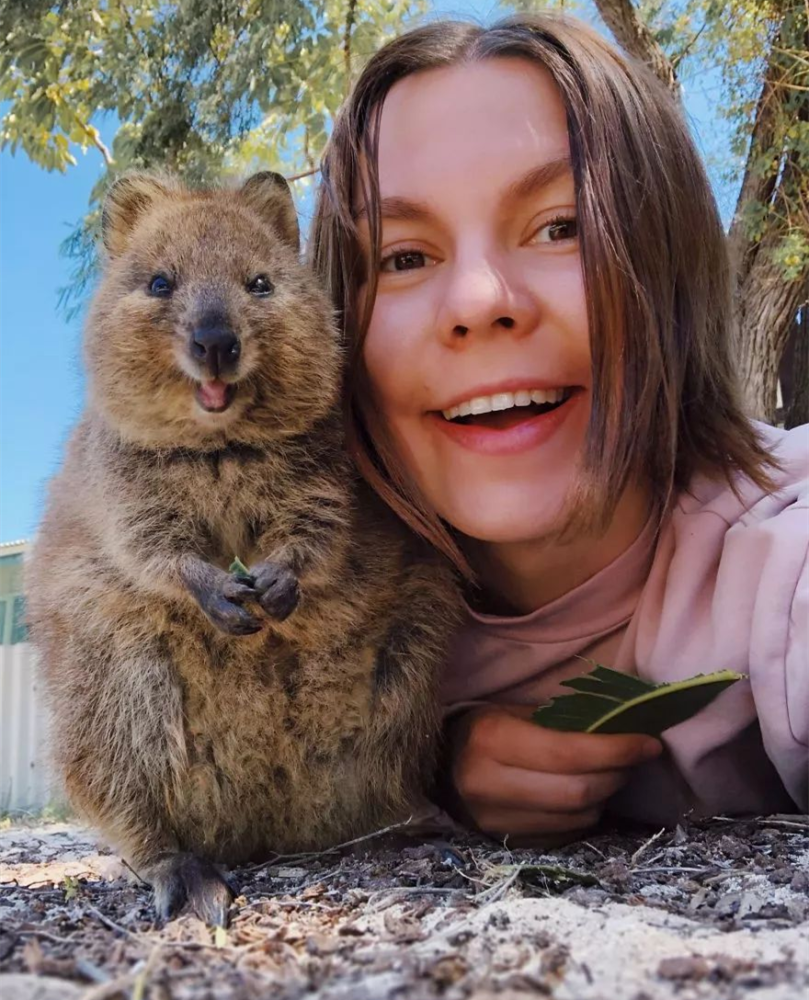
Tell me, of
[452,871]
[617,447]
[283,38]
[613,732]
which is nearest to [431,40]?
[617,447]

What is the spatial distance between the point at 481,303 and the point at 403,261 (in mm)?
435

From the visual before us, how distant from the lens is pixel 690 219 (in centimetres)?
262

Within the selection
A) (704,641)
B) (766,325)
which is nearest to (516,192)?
(704,641)

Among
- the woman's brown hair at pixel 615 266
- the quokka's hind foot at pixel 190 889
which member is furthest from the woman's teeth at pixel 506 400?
the quokka's hind foot at pixel 190 889

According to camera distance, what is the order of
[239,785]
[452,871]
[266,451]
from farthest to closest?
[266,451] < [239,785] < [452,871]

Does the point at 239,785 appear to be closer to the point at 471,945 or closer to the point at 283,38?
the point at 471,945

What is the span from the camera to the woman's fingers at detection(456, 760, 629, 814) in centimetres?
252

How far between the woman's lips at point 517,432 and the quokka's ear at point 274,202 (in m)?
0.86

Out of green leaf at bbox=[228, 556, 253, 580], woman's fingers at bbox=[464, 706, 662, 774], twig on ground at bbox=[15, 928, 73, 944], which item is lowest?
twig on ground at bbox=[15, 928, 73, 944]

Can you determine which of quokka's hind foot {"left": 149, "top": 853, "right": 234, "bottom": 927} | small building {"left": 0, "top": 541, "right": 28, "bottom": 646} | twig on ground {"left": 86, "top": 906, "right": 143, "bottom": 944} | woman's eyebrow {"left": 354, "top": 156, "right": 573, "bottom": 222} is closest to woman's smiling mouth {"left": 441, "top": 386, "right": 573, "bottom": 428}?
woman's eyebrow {"left": 354, "top": 156, "right": 573, "bottom": 222}

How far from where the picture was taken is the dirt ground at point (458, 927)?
1095 millimetres

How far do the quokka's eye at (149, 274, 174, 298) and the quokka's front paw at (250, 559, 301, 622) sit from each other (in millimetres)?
791

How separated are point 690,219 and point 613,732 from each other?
139 centimetres

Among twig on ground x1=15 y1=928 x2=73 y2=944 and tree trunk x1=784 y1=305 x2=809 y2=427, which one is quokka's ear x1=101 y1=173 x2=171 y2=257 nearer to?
twig on ground x1=15 y1=928 x2=73 y2=944
